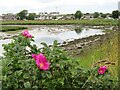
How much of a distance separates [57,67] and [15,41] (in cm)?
50

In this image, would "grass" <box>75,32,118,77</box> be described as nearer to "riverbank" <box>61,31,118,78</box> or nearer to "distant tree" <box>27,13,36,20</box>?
"riverbank" <box>61,31,118,78</box>

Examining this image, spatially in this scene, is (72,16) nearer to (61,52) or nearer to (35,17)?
(35,17)

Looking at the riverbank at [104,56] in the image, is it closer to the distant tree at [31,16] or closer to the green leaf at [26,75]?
the green leaf at [26,75]

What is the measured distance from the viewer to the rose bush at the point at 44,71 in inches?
108

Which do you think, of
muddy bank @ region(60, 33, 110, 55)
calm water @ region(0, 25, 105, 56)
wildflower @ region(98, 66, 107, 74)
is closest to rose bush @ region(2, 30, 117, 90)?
wildflower @ region(98, 66, 107, 74)

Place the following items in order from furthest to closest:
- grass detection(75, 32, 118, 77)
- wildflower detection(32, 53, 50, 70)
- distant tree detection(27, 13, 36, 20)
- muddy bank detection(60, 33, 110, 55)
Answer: distant tree detection(27, 13, 36, 20)
muddy bank detection(60, 33, 110, 55)
grass detection(75, 32, 118, 77)
wildflower detection(32, 53, 50, 70)

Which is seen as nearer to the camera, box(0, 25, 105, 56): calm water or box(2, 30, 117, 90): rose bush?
box(2, 30, 117, 90): rose bush

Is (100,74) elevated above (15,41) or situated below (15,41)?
below

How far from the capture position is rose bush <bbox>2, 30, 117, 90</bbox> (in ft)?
9.00

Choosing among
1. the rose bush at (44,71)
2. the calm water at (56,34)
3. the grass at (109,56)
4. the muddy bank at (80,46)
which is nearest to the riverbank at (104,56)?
the grass at (109,56)

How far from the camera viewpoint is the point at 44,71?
2.71 m

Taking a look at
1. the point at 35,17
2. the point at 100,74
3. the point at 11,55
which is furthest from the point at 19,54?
the point at 35,17

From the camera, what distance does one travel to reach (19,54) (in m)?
3.02

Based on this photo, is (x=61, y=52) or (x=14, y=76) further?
(x=61, y=52)
